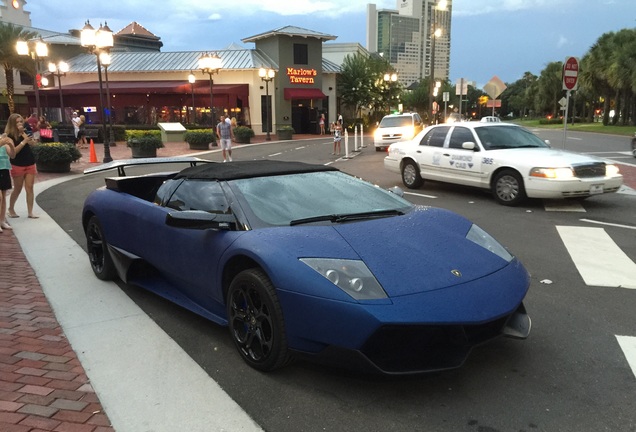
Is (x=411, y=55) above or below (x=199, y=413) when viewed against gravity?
above

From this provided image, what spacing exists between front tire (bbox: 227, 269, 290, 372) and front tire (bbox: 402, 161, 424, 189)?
28.6 feet

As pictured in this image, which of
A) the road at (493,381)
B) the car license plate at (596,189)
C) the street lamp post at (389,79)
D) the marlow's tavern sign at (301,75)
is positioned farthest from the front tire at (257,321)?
the street lamp post at (389,79)

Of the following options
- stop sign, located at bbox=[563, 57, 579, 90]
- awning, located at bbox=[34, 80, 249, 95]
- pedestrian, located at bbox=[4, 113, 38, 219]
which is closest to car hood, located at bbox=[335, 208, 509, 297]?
pedestrian, located at bbox=[4, 113, 38, 219]

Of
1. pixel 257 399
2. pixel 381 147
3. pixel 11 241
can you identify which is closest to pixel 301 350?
pixel 257 399

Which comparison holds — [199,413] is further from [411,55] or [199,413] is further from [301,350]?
[411,55]

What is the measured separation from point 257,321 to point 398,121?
76.6 ft

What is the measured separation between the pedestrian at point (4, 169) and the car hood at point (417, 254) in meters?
6.66

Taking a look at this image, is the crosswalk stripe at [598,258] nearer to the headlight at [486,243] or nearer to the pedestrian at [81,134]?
the headlight at [486,243]

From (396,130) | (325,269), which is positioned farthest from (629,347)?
(396,130)

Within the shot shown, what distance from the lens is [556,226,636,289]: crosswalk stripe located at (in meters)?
5.14

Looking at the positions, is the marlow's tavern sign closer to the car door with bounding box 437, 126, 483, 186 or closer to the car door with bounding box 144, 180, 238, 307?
the car door with bounding box 437, 126, 483, 186

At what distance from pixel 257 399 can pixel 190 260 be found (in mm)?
1303

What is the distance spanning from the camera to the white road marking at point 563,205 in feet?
29.3

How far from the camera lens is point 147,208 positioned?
457 cm
